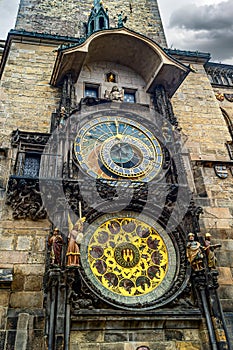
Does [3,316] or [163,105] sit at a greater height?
[163,105]

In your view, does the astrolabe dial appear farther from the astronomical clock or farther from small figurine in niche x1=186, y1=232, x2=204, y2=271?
small figurine in niche x1=186, y1=232, x2=204, y2=271

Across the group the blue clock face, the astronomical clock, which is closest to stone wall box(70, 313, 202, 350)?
the astronomical clock

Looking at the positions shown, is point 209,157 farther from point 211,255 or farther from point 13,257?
point 13,257

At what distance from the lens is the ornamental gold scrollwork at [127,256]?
6.30 m

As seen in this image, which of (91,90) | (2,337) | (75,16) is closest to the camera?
(2,337)

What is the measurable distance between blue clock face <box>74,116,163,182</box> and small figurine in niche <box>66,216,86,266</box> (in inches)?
62.3

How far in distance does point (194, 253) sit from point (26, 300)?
3217 millimetres

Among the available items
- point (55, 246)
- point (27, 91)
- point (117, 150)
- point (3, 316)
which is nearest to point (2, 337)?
point (3, 316)

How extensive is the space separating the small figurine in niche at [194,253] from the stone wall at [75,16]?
8.81m

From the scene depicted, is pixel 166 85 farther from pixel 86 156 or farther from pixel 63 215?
pixel 63 215

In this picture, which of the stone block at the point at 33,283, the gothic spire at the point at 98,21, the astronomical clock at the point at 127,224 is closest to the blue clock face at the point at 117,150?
the astronomical clock at the point at 127,224

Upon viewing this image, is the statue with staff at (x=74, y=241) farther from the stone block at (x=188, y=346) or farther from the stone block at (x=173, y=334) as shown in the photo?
the stone block at (x=188, y=346)

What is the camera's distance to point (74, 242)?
6016 mm

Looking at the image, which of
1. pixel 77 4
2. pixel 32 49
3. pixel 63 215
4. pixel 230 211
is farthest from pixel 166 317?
pixel 77 4
